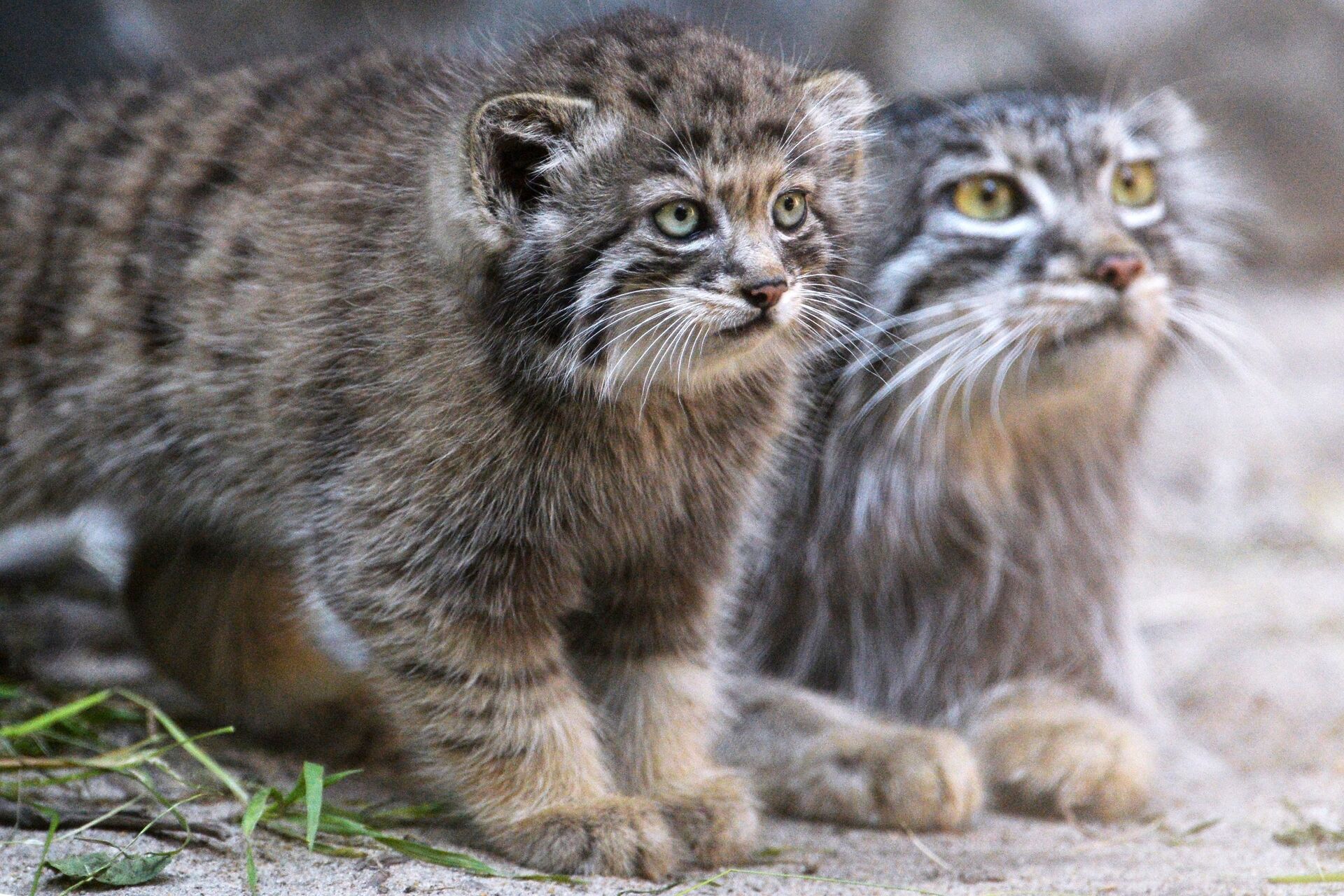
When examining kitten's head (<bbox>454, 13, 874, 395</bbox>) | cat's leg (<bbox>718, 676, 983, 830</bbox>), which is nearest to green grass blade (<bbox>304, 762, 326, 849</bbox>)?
kitten's head (<bbox>454, 13, 874, 395</bbox>)

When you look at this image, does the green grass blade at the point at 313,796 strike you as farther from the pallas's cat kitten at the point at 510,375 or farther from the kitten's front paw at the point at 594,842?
the kitten's front paw at the point at 594,842

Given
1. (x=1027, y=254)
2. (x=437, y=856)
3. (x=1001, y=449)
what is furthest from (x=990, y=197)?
(x=437, y=856)

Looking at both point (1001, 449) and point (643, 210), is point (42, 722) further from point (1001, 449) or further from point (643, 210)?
point (1001, 449)

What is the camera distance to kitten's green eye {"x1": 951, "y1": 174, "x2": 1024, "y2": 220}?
3.17 meters

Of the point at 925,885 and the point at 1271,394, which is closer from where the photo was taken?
the point at 925,885

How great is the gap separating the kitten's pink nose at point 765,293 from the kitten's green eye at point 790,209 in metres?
0.19

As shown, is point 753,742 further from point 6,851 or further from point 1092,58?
point 1092,58

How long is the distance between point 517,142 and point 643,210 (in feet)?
0.76

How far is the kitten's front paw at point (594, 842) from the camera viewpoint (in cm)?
230

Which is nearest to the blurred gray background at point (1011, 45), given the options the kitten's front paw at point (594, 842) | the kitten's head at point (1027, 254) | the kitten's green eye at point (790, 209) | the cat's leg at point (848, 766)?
the kitten's head at point (1027, 254)

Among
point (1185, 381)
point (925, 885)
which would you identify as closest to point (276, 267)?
point (925, 885)

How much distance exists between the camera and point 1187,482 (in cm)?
561

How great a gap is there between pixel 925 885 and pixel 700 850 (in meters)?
0.38

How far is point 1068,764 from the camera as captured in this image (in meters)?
3.06
